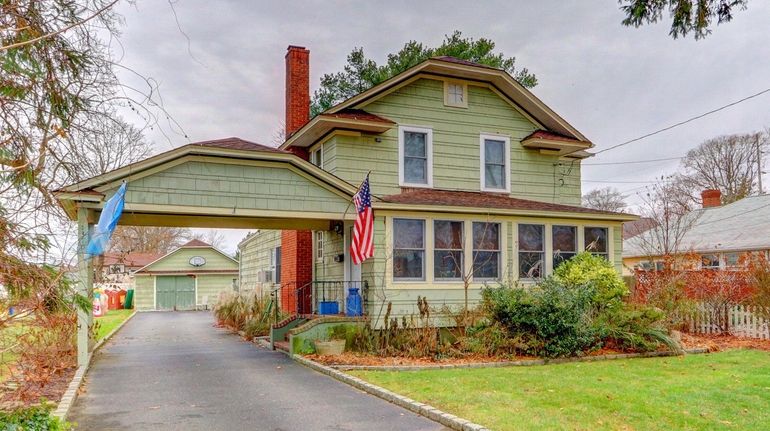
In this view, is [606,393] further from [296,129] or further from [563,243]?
[296,129]

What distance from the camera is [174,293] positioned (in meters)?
38.2

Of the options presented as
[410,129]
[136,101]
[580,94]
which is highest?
[580,94]

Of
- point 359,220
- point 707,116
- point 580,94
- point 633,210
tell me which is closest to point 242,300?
point 359,220

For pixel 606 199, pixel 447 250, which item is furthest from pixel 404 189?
pixel 606 199

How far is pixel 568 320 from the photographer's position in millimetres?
12602

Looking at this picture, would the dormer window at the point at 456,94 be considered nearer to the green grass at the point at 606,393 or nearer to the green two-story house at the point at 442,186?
the green two-story house at the point at 442,186

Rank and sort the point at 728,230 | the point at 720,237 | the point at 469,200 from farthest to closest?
1. the point at 728,230
2. the point at 720,237
3. the point at 469,200

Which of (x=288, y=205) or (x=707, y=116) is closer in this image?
(x=288, y=205)

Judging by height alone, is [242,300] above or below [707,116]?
below

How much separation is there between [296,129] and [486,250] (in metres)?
7.14

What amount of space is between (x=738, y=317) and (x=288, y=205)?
12.2 m

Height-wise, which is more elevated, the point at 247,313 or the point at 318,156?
the point at 318,156

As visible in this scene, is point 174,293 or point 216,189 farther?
point 174,293

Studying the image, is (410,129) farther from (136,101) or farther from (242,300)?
(136,101)
